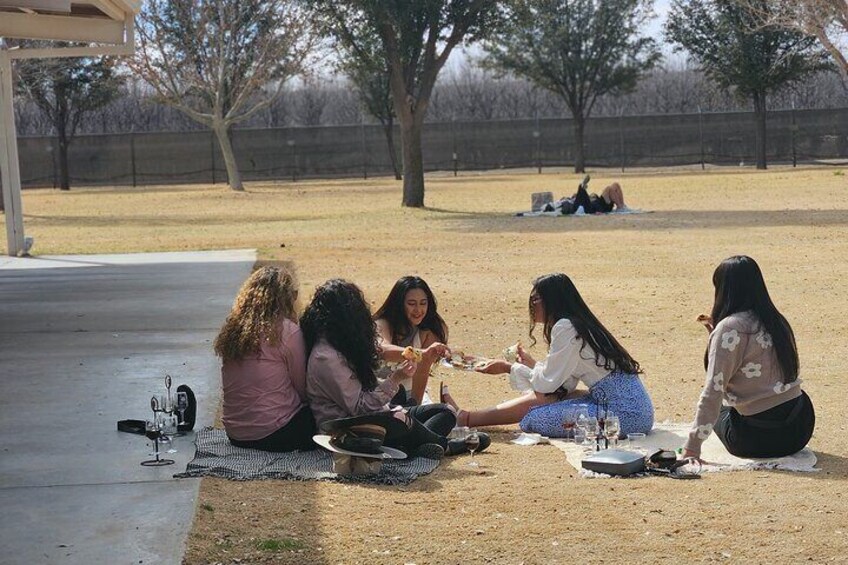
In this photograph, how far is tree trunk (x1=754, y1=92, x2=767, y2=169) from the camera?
4948cm

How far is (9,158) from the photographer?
19250mm

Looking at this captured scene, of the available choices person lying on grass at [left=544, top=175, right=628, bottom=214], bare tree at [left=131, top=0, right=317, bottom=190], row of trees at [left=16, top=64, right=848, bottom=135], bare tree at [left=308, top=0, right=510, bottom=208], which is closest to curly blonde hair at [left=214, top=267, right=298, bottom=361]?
person lying on grass at [left=544, top=175, right=628, bottom=214]

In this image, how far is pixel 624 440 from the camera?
7477mm

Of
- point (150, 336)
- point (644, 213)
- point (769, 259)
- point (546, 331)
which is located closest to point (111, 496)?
point (546, 331)

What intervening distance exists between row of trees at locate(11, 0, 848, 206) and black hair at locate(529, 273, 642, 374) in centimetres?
2232

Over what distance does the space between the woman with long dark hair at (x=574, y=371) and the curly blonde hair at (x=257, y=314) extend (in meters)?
1.55

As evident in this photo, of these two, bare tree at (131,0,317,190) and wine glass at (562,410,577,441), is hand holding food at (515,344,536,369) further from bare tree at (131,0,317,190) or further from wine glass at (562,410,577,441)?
bare tree at (131,0,317,190)

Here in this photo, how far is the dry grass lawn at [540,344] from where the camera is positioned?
5.51 meters

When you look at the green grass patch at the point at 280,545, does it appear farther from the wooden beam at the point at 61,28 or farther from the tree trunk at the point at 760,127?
the tree trunk at the point at 760,127

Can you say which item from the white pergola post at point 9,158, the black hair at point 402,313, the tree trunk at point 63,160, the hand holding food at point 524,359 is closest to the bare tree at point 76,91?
the tree trunk at point 63,160

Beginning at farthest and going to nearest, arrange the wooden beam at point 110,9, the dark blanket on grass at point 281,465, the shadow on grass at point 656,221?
the shadow on grass at point 656,221
the wooden beam at point 110,9
the dark blanket on grass at point 281,465

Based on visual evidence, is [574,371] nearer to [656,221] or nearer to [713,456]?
[713,456]

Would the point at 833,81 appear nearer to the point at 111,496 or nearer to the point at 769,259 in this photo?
the point at 769,259

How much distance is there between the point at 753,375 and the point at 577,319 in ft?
3.85
